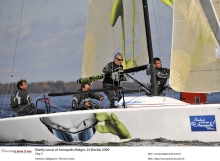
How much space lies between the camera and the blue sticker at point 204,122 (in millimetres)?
8289

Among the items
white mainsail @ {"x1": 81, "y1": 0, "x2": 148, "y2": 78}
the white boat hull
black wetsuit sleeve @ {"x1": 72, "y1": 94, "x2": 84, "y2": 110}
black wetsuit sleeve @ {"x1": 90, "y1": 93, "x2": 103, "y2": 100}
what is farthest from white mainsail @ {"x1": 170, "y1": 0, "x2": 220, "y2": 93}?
black wetsuit sleeve @ {"x1": 72, "y1": 94, "x2": 84, "y2": 110}

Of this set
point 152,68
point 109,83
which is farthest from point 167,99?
point 109,83

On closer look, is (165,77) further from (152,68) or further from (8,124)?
(8,124)

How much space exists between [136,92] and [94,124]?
44.5 inches

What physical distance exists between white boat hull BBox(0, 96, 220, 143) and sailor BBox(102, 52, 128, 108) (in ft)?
1.63

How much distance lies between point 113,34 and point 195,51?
1.99 m

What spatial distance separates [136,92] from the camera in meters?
9.76

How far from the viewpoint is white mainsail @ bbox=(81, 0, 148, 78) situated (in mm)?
10016

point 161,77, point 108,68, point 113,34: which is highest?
point 113,34

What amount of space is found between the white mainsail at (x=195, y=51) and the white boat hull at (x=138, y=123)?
41 cm

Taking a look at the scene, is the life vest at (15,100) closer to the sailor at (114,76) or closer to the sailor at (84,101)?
the sailor at (84,101)

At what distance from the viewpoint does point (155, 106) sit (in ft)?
28.8

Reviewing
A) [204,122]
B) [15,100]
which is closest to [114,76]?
[15,100]

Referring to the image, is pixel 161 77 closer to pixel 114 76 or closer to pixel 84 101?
pixel 114 76
